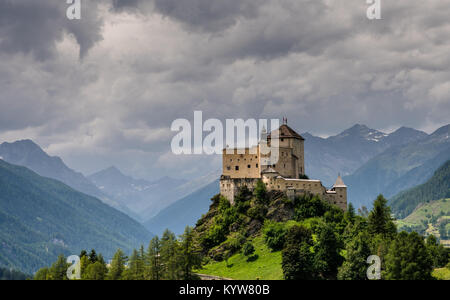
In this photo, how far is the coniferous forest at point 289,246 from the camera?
94.8 meters

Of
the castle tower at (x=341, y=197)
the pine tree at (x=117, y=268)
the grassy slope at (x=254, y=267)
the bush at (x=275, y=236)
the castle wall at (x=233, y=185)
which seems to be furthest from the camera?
the castle wall at (x=233, y=185)

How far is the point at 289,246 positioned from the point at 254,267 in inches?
516

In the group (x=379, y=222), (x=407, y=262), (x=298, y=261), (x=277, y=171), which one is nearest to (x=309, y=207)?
(x=277, y=171)

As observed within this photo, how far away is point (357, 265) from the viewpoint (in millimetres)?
94750

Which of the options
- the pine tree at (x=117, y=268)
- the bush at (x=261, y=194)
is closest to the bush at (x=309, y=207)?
the bush at (x=261, y=194)

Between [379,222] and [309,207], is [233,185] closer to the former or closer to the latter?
[309,207]

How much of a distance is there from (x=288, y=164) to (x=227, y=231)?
2227 cm

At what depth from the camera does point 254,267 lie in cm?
11050

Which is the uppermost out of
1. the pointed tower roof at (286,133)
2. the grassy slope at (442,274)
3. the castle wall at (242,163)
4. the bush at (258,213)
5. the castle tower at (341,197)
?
the pointed tower roof at (286,133)

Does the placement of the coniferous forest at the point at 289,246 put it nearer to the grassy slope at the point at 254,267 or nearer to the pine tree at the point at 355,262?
the pine tree at the point at 355,262
